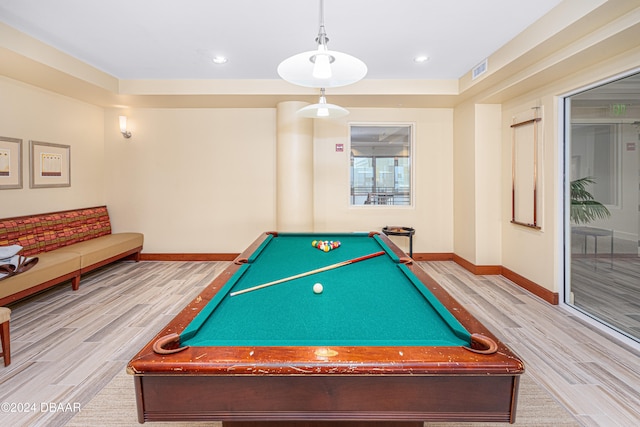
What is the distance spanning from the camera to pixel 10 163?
378cm

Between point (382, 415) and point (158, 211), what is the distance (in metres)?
5.19

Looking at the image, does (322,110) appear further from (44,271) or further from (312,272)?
(44,271)

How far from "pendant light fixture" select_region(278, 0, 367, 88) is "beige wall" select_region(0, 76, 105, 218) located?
3.81m

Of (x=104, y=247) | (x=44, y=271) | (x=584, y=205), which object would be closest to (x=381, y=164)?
(x=584, y=205)

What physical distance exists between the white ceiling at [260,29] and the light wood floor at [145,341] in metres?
2.64

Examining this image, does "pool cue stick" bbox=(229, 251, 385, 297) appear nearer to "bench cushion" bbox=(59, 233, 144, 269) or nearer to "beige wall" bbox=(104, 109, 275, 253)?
"beige wall" bbox=(104, 109, 275, 253)

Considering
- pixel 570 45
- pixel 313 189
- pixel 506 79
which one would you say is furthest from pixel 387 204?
pixel 570 45

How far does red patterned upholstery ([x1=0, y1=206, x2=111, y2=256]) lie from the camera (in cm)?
365

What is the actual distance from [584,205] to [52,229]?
6.22 meters

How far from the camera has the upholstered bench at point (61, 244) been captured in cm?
319

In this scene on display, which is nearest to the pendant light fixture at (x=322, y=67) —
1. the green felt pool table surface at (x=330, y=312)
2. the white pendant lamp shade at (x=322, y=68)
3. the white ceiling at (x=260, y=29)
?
the white pendant lamp shade at (x=322, y=68)

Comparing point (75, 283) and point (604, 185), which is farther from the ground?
point (604, 185)

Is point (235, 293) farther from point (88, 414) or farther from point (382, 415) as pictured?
point (88, 414)

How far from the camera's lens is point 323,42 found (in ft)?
6.23
